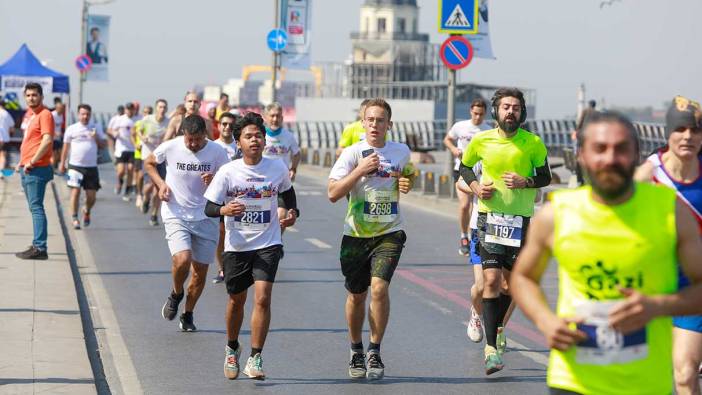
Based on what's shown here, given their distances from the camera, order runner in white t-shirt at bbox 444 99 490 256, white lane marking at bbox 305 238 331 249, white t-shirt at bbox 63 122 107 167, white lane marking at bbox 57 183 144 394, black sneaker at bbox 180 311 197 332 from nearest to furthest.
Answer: white lane marking at bbox 57 183 144 394 < black sneaker at bbox 180 311 197 332 < runner in white t-shirt at bbox 444 99 490 256 < white lane marking at bbox 305 238 331 249 < white t-shirt at bbox 63 122 107 167

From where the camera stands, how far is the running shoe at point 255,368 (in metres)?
9.07

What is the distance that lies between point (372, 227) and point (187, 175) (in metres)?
2.43

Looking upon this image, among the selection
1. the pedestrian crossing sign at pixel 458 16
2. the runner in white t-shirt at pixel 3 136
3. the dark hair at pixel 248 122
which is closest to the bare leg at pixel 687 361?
the dark hair at pixel 248 122

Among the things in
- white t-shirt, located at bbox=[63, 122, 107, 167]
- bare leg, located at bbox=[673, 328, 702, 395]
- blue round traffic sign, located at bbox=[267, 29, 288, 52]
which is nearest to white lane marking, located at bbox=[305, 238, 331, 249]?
white t-shirt, located at bbox=[63, 122, 107, 167]

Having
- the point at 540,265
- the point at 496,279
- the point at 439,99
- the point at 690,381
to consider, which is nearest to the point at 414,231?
the point at 496,279

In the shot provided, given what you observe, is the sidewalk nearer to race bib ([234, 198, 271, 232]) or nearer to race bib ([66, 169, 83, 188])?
race bib ([234, 198, 271, 232])

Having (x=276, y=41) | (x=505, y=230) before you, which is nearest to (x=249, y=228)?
(x=505, y=230)

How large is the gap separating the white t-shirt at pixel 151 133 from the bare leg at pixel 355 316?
1211 centimetres

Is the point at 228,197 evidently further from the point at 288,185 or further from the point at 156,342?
the point at 156,342

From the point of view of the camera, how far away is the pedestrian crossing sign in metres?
24.0

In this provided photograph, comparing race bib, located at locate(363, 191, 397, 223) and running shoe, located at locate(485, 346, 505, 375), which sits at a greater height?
race bib, located at locate(363, 191, 397, 223)

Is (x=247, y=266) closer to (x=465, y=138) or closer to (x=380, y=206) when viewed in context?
(x=380, y=206)

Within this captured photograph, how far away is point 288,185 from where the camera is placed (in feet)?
30.9

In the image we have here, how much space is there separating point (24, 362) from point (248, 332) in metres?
2.59
